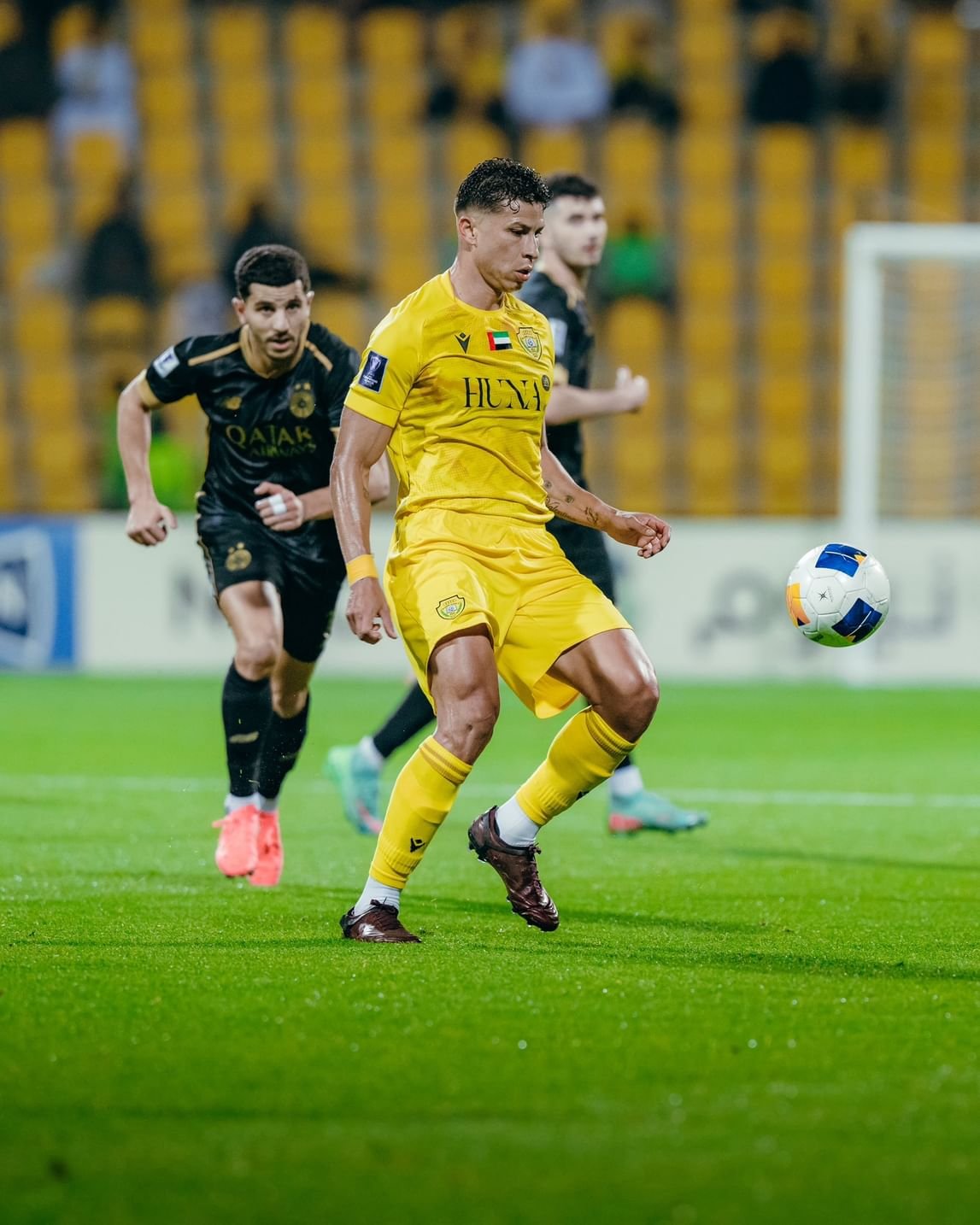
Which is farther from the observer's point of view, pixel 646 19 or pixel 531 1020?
pixel 646 19

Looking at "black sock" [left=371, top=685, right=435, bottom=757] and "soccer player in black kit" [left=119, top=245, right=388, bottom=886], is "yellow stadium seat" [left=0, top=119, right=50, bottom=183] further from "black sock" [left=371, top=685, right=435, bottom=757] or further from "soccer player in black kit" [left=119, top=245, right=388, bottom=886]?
"soccer player in black kit" [left=119, top=245, right=388, bottom=886]

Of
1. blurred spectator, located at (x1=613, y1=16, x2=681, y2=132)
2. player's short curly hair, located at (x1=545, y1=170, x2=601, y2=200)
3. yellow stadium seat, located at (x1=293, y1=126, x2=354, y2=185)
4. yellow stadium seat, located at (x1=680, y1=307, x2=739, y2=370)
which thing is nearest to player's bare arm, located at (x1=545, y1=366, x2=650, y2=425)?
player's short curly hair, located at (x1=545, y1=170, x2=601, y2=200)

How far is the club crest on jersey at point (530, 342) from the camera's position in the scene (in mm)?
4984

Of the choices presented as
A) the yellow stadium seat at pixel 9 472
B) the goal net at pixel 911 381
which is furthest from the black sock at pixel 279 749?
the yellow stadium seat at pixel 9 472

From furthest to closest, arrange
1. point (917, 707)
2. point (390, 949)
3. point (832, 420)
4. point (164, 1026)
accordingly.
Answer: point (832, 420) → point (917, 707) → point (390, 949) → point (164, 1026)

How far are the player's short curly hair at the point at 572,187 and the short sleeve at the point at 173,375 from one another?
5.31 ft

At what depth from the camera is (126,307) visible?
17.5m

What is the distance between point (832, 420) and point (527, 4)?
5.32 m

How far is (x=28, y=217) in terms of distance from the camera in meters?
18.8

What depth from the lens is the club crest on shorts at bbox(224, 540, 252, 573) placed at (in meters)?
5.99

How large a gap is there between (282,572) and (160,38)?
48.0ft

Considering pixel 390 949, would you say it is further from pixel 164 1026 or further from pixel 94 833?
pixel 94 833

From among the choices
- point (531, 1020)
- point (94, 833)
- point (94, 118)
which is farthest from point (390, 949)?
point (94, 118)

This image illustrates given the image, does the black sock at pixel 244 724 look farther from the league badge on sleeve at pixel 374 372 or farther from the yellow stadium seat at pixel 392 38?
the yellow stadium seat at pixel 392 38
